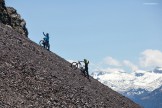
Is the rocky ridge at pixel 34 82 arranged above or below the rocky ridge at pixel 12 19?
below

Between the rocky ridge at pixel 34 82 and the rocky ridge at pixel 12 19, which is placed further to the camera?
the rocky ridge at pixel 12 19

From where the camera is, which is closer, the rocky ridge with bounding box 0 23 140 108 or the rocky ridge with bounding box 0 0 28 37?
the rocky ridge with bounding box 0 23 140 108

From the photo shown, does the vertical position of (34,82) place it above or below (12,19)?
below

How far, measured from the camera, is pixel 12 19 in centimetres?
8512

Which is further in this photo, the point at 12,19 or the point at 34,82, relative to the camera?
the point at 12,19

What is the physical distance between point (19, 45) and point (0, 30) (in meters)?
6.35

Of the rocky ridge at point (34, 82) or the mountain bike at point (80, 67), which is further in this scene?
the mountain bike at point (80, 67)

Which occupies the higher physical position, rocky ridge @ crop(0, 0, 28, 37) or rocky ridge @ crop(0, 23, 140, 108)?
rocky ridge @ crop(0, 0, 28, 37)

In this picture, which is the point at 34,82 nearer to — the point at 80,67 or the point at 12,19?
the point at 80,67

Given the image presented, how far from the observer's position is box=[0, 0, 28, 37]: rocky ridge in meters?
78.6

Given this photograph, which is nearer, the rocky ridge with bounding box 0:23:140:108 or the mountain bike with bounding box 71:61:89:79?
the rocky ridge with bounding box 0:23:140:108

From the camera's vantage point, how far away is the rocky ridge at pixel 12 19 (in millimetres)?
78625

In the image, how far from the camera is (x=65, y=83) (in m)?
45.3

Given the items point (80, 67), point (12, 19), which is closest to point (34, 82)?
point (80, 67)
